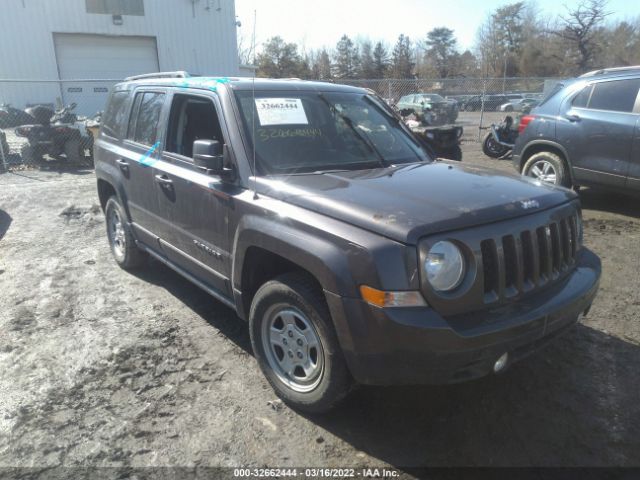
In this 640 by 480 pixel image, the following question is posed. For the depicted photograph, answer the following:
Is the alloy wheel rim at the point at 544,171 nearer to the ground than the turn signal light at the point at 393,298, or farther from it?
nearer to the ground

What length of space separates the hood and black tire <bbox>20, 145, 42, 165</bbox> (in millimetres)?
11559

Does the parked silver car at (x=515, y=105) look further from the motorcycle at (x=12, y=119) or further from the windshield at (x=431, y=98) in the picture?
the motorcycle at (x=12, y=119)

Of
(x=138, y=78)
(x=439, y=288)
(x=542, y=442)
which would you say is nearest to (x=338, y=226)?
(x=439, y=288)

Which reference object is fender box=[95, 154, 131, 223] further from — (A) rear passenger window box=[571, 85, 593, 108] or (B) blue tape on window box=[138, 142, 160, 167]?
(A) rear passenger window box=[571, 85, 593, 108]

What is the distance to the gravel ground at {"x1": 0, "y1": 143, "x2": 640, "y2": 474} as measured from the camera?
2.63 metres

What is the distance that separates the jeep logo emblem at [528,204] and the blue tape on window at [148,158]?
2.89 metres

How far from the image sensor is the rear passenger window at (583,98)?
6.83m

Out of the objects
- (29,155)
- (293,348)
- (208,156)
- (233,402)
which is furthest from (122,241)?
(29,155)

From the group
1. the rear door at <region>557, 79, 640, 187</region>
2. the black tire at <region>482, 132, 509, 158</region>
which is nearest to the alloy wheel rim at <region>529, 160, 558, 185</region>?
the rear door at <region>557, 79, 640, 187</region>

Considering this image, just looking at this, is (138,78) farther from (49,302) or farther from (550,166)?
(550,166)

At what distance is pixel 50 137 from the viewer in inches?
483

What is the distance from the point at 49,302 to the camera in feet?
14.9

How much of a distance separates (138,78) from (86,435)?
372cm

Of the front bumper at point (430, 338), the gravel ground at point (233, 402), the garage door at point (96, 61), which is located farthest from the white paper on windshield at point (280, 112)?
the garage door at point (96, 61)
